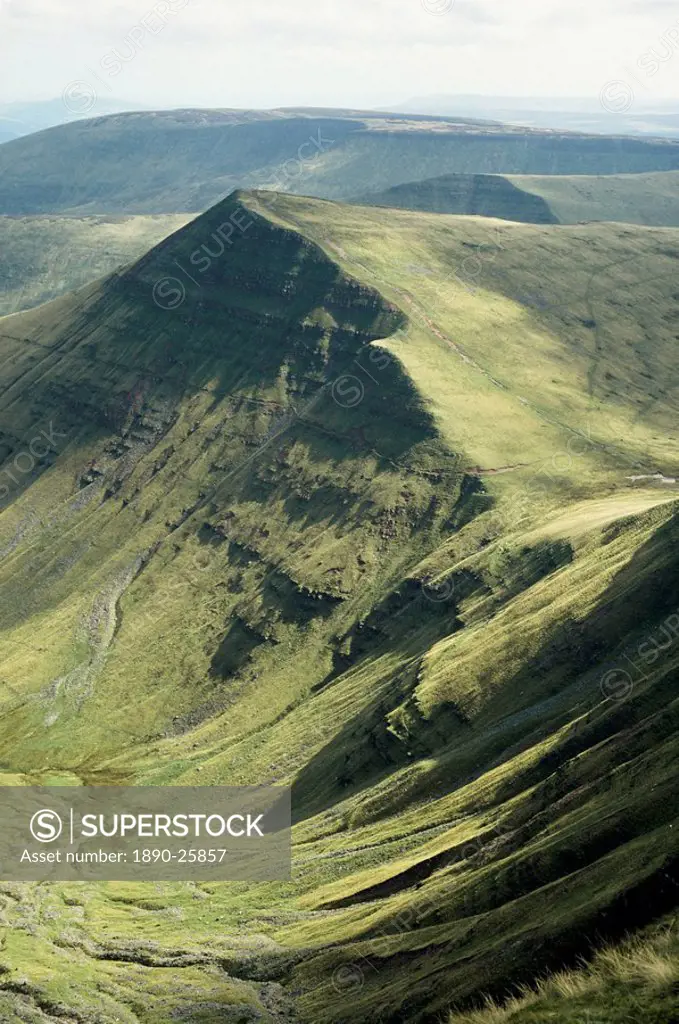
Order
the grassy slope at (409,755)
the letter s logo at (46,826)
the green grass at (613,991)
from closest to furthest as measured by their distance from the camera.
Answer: the green grass at (613,991)
the grassy slope at (409,755)
the letter s logo at (46,826)

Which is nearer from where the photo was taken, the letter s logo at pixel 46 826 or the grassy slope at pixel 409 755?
the grassy slope at pixel 409 755

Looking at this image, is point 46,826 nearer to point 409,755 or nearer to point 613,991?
point 409,755

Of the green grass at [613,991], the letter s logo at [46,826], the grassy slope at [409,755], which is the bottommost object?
the letter s logo at [46,826]

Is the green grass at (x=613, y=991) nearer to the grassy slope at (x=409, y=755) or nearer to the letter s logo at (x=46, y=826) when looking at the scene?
the grassy slope at (x=409, y=755)

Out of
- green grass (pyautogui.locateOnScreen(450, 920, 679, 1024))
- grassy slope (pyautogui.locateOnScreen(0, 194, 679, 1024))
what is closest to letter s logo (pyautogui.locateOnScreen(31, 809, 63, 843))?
grassy slope (pyautogui.locateOnScreen(0, 194, 679, 1024))

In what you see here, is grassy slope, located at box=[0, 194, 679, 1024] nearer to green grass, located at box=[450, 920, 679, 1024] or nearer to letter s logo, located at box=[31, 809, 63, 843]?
green grass, located at box=[450, 920, 679, 1024]

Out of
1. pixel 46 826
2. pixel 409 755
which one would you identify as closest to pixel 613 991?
pixel 409 755

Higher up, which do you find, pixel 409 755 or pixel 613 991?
pixel 613 991

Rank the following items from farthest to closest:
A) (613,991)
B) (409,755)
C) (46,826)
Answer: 1. (46,826)
2. (409,755)
3. (613,991)

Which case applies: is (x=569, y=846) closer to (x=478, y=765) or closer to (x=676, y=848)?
(x=676, y=848)

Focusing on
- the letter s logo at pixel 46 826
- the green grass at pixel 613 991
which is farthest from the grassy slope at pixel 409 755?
the letter s logo at pixel 46 826

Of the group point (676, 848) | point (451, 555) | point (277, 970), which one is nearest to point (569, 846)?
point (676, 848)

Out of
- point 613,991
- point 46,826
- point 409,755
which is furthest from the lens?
point 46,826
